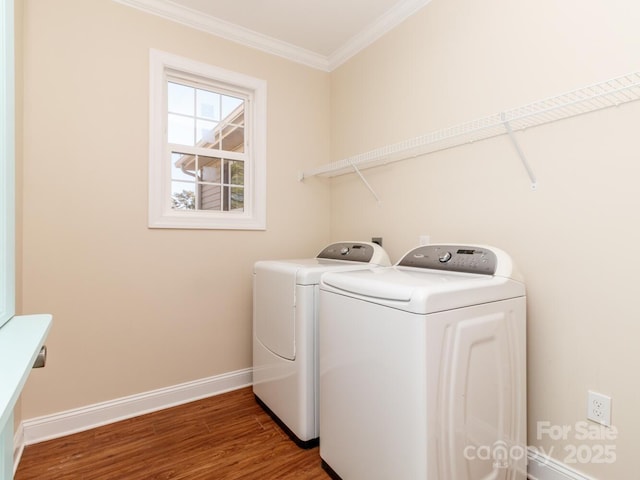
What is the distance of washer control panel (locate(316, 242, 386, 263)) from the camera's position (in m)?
2.13

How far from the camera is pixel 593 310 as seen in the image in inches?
52.9

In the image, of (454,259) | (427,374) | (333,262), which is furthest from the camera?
(333,262)

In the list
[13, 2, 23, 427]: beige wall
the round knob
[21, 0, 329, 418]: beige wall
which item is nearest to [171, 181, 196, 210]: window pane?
[21, 0, 329, 418]: beige wall

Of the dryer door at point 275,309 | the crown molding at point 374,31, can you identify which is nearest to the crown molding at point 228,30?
the crown molding at point 374,31

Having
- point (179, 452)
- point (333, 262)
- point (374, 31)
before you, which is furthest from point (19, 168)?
point (374, 31)

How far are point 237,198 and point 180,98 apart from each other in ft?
2.58

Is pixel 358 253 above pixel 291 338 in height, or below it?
above

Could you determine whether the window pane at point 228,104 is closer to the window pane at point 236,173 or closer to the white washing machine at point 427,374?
the window pane at point 236,173

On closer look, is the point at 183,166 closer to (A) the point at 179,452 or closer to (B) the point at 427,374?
(A) the point at 179,452

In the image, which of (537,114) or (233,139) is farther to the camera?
(233,139)

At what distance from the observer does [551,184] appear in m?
1.47

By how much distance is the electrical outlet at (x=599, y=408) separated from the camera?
4.26 feet

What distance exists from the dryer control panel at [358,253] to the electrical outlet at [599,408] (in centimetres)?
113

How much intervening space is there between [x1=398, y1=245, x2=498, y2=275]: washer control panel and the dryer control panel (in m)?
0.28
